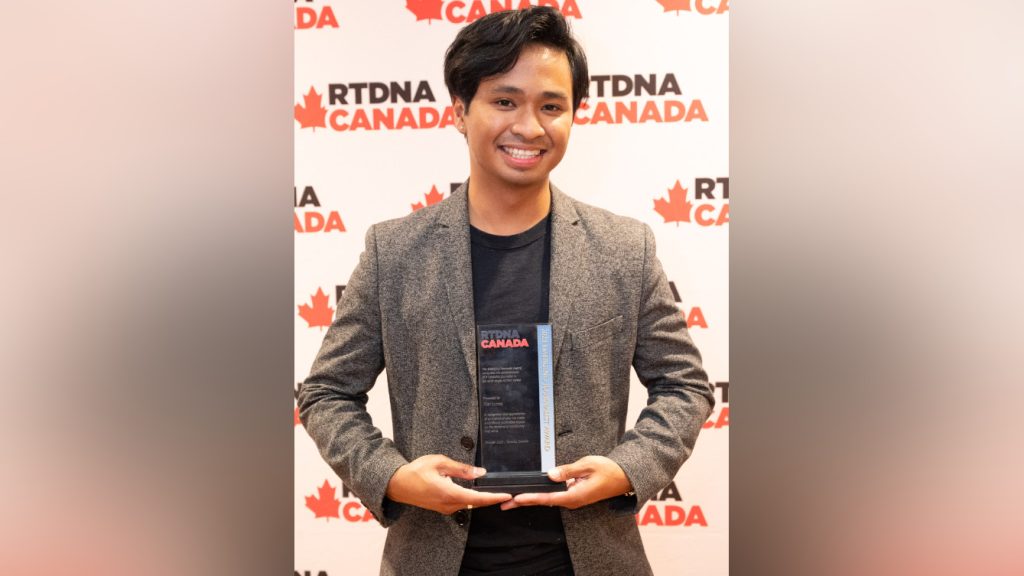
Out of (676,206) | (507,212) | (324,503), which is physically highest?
(676,206)

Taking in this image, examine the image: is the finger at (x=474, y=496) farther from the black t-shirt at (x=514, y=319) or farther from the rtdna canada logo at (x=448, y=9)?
the rtdna canada logo at (x=448, y=9)

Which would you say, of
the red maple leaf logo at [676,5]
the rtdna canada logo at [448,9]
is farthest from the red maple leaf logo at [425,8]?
the red maple leaf logo at [676,5]

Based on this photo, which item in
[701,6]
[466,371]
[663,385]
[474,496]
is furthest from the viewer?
[701,6]

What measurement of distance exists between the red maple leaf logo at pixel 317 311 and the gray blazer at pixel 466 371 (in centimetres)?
115

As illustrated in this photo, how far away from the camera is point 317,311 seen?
2893 millimetres

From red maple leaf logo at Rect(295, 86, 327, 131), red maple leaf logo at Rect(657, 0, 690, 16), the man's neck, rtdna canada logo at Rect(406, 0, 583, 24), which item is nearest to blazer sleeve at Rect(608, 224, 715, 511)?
the man's neck

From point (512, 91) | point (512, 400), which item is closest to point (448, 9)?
point (512, 91)

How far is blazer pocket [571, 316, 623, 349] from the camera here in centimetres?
165

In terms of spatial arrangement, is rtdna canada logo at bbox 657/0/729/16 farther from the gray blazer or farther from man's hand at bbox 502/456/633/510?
man's hand at bbox 502/456/633/510

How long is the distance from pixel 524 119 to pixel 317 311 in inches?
57.5

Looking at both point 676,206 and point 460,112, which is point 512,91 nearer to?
point 460,112

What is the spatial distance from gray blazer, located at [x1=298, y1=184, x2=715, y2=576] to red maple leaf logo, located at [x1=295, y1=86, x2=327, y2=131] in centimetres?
124
